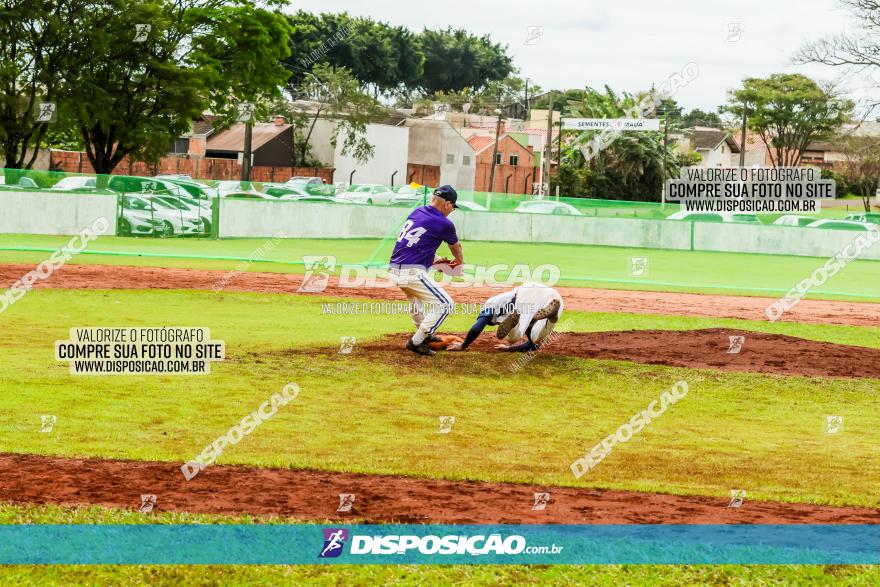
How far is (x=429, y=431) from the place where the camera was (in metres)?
9.74

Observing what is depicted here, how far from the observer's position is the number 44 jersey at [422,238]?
519 inches

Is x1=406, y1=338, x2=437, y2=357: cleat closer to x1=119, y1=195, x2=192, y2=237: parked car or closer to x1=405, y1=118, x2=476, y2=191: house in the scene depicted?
x1=119, y1=195, x2=192, y2=237: parked car

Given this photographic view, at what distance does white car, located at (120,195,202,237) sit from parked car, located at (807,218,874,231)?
22542 mm

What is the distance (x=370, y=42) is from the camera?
104 metres

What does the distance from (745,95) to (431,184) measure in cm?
2639

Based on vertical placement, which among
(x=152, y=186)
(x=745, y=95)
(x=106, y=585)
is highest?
(x=745, y=95)

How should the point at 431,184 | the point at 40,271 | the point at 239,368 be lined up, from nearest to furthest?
the point at 239,368, the point at 40,271, the point at 431,184

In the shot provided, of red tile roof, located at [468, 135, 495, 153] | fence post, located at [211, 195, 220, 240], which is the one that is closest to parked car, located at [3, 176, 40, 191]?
fence post, located at [211, 195, 220, 240]

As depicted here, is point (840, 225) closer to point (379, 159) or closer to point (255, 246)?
point (255, 246)

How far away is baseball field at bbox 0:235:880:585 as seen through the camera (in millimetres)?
6637

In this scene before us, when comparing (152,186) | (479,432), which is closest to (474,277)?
(152,186)

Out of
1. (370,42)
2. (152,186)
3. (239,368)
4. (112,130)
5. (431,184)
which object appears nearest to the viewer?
(239,368)

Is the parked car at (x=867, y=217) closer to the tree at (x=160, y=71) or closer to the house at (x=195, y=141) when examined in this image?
the tree at (x=160, y=71)

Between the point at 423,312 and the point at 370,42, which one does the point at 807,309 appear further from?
the point at 370,42
